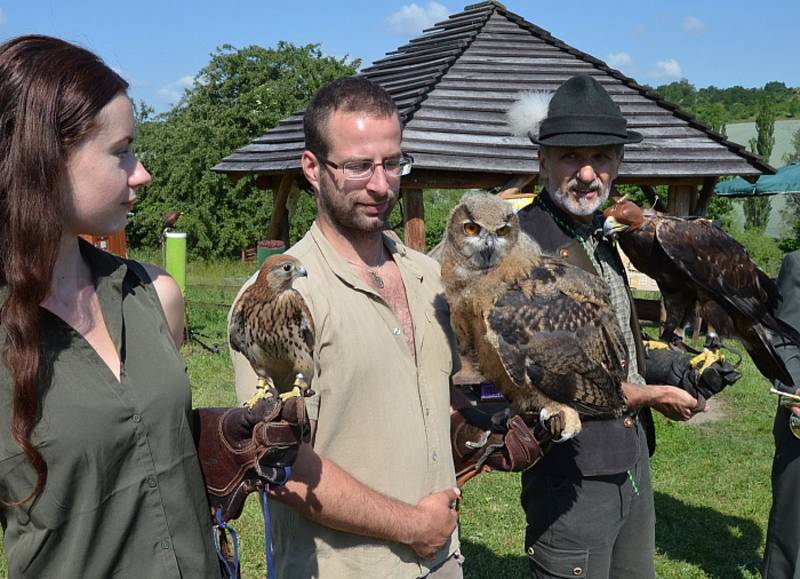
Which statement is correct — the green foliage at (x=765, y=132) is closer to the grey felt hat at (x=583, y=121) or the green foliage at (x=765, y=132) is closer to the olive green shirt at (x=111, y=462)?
the grey felt hat at (x=583, y=121)

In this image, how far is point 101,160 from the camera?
1.85 metres

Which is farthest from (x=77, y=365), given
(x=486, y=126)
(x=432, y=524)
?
(x=486, y=126)

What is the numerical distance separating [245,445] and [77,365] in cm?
54

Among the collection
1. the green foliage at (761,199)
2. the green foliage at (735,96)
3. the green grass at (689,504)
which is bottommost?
the green grass at (689,504)

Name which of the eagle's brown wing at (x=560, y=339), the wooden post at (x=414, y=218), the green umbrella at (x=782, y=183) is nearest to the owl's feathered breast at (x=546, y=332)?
the eagle's brown wing at (x=560, y=339)

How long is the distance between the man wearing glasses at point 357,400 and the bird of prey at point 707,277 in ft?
5.60

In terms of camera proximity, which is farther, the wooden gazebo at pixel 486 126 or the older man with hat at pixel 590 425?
the wooden gazebo at pixel 486 126

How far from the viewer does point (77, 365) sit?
184 centimetres

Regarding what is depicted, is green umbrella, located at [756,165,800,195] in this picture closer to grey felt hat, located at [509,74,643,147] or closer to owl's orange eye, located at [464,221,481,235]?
grey felt hat, located at [509,74,643,147]

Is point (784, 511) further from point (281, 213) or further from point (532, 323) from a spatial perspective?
point (281, 213)

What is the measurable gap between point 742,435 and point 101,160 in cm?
848

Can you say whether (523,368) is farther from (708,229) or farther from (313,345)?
(708,229)

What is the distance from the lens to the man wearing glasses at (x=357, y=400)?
7.76ft

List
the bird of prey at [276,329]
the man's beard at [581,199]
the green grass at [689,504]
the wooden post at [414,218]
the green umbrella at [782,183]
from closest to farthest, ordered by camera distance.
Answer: the bird of prey at [276,329], the man's beard at [581,199], the green grass at [689,504], the wooden post at [414,218], the green umbrella at [782,183]
